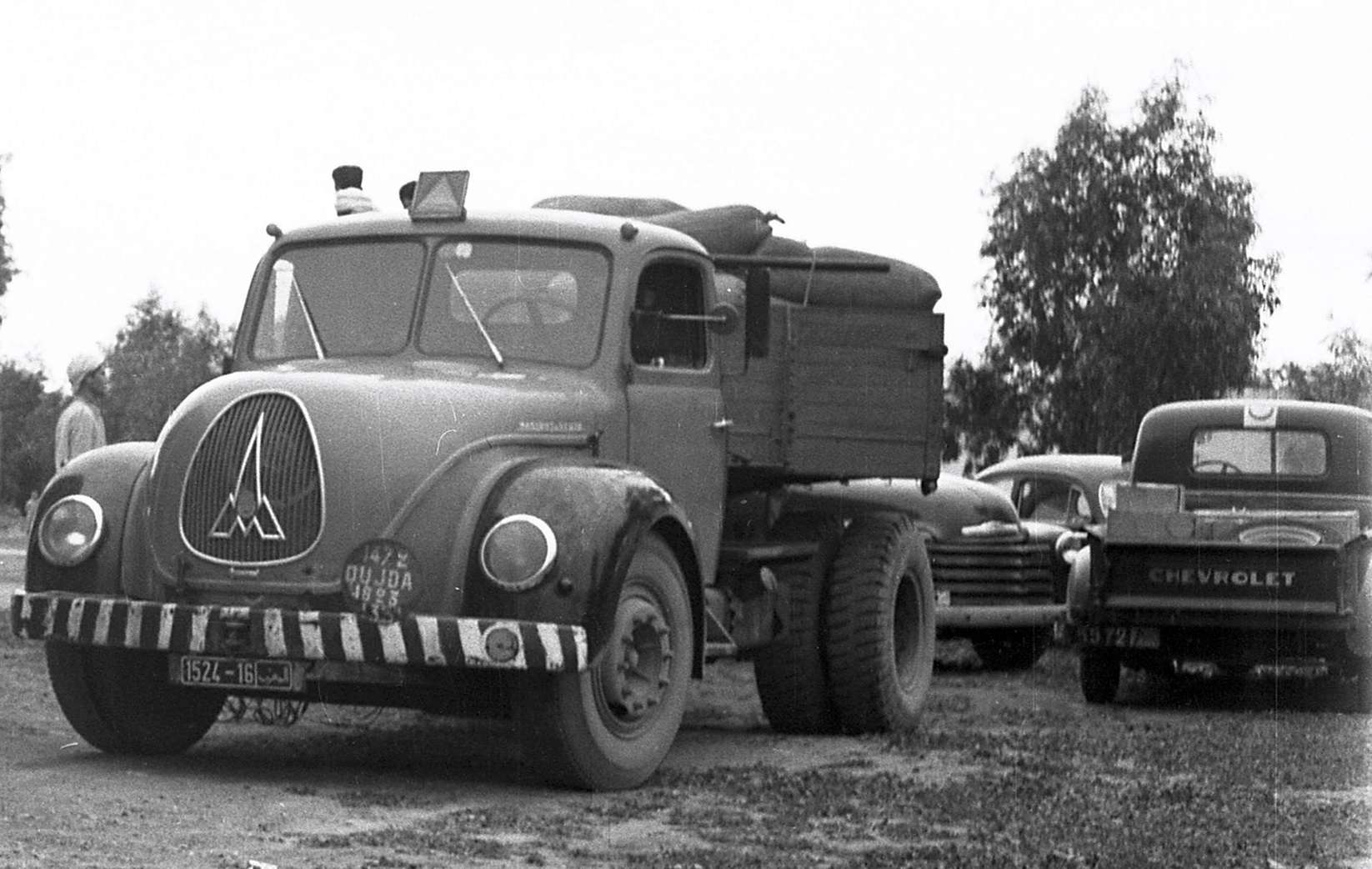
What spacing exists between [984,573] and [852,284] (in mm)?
5083

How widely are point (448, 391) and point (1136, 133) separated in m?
51.9

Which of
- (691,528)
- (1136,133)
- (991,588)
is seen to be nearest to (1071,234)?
(1136,133)

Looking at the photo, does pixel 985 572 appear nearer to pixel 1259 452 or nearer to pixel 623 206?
pixel 1259 452

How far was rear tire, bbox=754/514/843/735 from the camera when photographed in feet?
39.7

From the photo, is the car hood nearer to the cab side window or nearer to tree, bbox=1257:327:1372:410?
the cab side window

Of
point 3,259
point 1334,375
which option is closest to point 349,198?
point 1334,375

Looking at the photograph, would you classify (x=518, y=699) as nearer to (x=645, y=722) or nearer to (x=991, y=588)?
(x=645, y=722)

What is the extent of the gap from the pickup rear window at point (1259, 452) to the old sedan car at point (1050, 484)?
2.95 meters

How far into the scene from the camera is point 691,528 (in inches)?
402

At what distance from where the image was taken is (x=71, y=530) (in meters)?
9.60

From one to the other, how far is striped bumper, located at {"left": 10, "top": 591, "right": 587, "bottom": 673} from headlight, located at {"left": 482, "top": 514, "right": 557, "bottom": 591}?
16cm

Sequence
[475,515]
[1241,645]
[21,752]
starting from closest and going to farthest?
[475,515], [21,752], [1241,645]

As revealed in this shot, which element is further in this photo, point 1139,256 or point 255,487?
point 1139,256

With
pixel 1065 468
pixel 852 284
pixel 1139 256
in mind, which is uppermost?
pixel 1139 256
